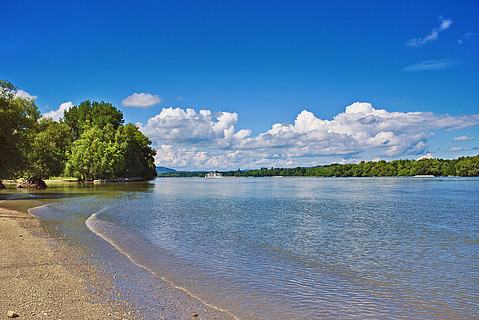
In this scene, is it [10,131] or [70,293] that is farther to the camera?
[10,131]

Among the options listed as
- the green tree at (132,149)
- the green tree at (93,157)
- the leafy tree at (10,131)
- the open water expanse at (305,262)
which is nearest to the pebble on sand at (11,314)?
the open water expanse at (305,262)

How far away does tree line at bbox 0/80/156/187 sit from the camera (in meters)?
30.9

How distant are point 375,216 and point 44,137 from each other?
47119 mm

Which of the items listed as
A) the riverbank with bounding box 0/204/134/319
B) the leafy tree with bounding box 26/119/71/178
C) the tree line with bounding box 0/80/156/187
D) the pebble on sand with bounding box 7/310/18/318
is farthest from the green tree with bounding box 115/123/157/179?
the pebble on sand with bounding box 7/310/18/318

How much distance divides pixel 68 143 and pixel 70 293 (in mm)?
87102

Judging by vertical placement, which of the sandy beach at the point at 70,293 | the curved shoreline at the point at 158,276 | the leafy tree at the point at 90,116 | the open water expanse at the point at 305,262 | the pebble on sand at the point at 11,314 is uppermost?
the leafy tree at the point at 90,116

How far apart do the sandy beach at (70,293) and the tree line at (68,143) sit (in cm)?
2573

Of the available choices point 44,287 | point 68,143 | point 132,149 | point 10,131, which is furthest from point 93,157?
point 44,287

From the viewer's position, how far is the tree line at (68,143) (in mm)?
30875

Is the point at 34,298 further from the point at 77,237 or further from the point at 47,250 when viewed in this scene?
the point at 77,237

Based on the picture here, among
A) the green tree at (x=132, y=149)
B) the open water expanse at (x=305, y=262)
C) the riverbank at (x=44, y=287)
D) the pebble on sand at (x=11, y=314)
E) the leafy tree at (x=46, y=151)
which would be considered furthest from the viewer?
the green tree at (x=132, y=149)

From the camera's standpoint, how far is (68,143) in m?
83.9

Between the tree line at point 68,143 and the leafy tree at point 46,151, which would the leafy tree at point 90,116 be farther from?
the leafy tree at point 46,151

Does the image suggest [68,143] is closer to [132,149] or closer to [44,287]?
Result: [132,149]
